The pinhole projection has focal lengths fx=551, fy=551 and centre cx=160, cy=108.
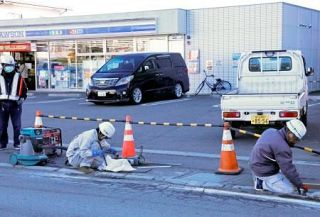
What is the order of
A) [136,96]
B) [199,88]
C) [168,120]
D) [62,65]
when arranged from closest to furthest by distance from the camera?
1. [168,120]
2. [136,96]
3. [199,88]
4. [62,65]

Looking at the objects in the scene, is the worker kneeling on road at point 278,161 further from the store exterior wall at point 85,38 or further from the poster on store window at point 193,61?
the poster on store window at point 193,61

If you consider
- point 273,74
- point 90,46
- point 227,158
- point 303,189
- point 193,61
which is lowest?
point 303,189

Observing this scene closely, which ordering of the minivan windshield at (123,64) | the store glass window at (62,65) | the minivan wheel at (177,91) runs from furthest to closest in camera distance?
the store glass window at (62,65), the minivan wheel at (177,91), the minivan windshield at (123,64)

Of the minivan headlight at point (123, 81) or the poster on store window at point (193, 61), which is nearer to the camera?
the minivan headlight at point (123, 81)

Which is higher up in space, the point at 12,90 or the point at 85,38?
the point at 85,38

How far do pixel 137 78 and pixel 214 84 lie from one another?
18.9ft

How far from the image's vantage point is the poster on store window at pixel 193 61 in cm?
2705

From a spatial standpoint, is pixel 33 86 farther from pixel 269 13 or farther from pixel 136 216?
pixel 136 216

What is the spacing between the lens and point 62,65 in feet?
103

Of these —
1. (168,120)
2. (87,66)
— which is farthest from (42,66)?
(168,120)

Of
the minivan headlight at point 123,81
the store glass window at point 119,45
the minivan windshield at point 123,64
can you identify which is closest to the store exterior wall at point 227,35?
the store glass window at point 119,45

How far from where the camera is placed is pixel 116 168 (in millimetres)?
9023

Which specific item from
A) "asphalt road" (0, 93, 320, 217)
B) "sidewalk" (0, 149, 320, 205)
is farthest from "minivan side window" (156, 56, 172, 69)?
"sidewalk" (0, 149, 320, 205)

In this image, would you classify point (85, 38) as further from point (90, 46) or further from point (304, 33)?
point (304, 33)
